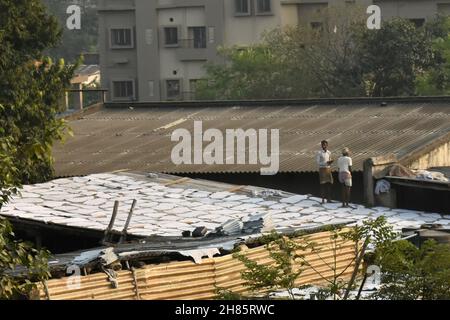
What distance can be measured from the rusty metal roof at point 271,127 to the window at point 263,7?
34.4 meters

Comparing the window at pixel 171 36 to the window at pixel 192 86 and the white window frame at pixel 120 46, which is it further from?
the white window frame at pixel 120 46

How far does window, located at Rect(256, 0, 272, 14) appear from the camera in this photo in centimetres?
7488

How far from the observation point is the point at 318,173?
30.9 m

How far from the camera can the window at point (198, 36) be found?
248ft

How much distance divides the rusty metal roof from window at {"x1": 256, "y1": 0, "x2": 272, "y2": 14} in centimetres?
3436

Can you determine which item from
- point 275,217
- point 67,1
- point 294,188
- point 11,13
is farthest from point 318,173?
point 67,1

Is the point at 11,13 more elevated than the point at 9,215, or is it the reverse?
the point at 11,13

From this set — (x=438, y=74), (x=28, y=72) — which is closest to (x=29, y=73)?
(x=28, y=72)

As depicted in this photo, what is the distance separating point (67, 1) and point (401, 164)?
77.5m

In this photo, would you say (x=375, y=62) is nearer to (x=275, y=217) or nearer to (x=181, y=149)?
(x=181, y=149)

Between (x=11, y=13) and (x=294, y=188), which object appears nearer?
(x=294, y=188)

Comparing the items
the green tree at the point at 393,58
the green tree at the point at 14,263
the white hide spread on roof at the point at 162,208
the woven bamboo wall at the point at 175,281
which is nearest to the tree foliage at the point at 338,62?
the green tree at the point at 393,58

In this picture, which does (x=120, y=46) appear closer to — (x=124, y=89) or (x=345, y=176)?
(x=124, y=89)

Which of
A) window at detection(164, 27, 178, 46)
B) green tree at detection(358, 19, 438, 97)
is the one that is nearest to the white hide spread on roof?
green tree at detection(358, 19, 438, 97)
